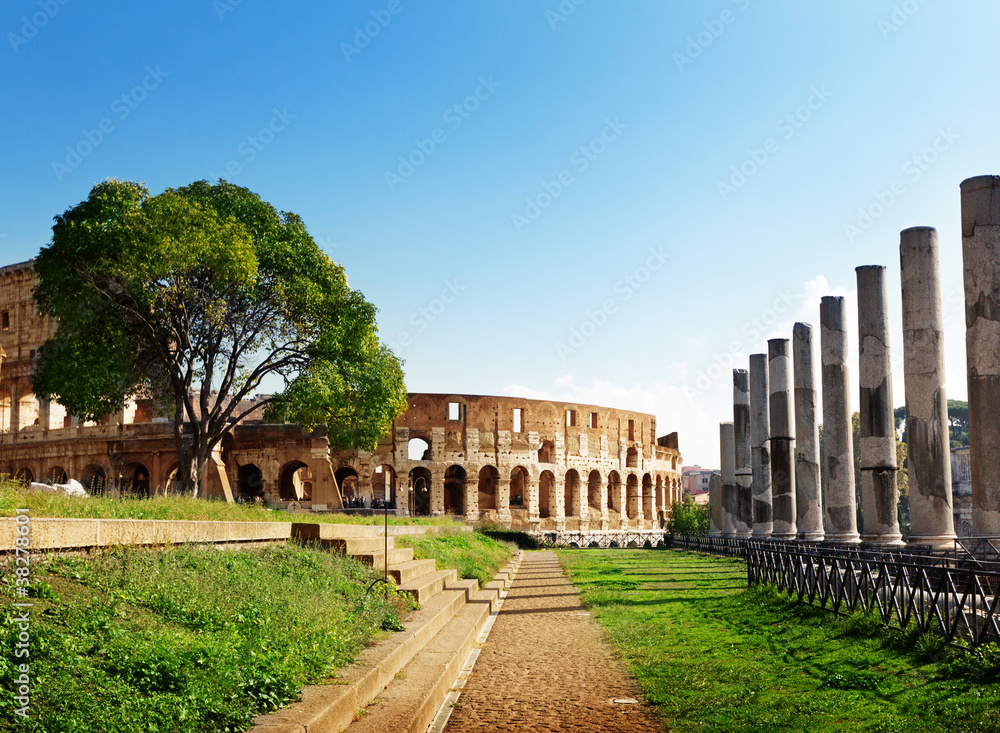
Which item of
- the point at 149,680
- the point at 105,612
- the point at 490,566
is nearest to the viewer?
the point at 149,680

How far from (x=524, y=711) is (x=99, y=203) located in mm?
18284

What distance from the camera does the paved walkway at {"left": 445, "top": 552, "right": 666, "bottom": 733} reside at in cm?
602

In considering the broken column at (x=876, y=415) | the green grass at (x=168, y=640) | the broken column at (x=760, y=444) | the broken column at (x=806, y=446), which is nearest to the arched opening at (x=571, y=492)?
the broken column at (x=760, y=444)

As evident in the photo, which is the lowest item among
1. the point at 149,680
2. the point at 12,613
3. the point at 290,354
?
the point at 149,680

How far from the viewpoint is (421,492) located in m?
49.0

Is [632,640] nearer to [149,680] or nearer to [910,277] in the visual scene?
[149,680]

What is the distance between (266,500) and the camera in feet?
125

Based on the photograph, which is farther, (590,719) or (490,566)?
(490,566)

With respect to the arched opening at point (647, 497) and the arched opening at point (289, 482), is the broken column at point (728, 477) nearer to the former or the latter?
the arched opening at point (647, 497)

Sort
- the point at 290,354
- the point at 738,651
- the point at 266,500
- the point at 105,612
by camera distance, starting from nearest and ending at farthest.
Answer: the point at 105,612 → the point at 738,651 → the point at 290,354 → the point at 266,500

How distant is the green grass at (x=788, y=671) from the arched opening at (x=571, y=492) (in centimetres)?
3451

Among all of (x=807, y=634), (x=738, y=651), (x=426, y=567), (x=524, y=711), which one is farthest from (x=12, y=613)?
(x=426, y=567)

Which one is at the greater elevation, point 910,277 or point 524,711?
point 910,277

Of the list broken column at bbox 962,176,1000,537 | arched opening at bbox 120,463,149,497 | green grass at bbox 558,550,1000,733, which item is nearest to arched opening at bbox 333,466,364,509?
arched opening at bbox 120,463,149,497
